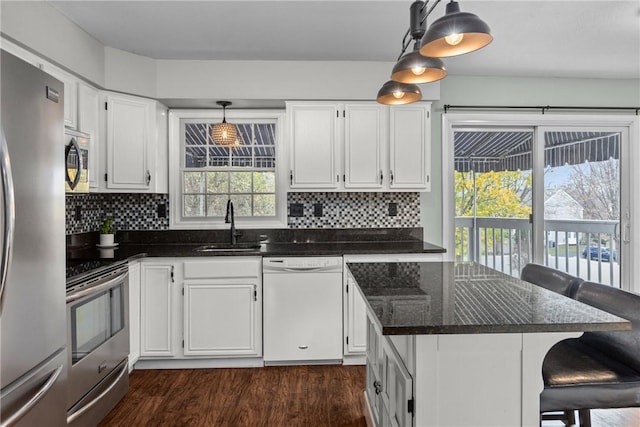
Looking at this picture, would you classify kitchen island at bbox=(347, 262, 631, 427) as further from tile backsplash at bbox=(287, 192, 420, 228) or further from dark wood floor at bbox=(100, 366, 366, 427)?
tile backsplash at bbox=(287, 192, 420, 228)

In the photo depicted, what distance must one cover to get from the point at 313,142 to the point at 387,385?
215 cm

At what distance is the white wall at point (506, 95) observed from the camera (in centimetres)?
375

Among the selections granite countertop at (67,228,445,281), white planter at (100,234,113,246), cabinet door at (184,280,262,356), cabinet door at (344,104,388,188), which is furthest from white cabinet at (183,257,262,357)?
cabinet door at (344,104,388,188)

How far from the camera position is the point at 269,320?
Result: 3051 mm

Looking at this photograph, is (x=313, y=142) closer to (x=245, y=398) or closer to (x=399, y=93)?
(x=399, y=93)

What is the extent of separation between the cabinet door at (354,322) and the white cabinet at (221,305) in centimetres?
67

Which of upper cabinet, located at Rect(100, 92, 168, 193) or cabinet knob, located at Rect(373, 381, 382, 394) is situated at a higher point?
upper cabinet, located at Rect(100, 92, 168, 193)

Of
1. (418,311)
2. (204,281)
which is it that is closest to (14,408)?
(418,311)

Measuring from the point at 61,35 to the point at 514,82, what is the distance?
363cm

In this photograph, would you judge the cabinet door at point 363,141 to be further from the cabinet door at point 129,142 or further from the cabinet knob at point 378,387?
the cabinet knob at point 378,387

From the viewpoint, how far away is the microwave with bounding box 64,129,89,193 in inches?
95.9

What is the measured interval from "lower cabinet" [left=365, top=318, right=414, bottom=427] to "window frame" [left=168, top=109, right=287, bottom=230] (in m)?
1.75

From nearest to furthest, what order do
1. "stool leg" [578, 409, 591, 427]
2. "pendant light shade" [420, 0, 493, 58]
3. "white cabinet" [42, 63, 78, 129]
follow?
"pendant light shade" [420, 0, 493, 58] < "stool leg" [578, 409, 591, 427] < "white cabinet" [42, 63, 78, 129]

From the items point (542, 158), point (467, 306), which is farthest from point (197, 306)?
point (542, 158)
